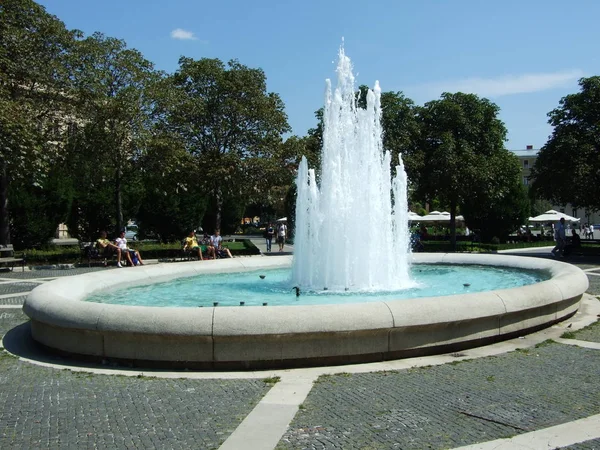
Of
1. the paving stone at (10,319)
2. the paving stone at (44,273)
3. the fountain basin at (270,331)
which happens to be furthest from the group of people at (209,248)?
the fountain basin at (270,331)

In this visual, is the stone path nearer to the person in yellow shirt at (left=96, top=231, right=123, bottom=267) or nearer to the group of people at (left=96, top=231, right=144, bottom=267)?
the group of people at (left=96, top=231, right=144, bottom=267)

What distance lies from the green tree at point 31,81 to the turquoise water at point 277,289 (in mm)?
9381

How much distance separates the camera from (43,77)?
21969 mm

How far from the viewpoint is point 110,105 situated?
23016mm

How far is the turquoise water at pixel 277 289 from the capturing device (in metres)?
10.8

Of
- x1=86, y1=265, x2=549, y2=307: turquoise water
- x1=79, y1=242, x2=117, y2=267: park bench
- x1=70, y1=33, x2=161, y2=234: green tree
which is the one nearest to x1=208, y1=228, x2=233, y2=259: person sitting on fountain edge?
x1=79, y1=242, x2=117, y2=267: park bench

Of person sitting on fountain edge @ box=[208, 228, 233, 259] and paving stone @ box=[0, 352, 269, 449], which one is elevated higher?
Result: person sitting on fountain edge @ box=[208, 228, 233, 259]

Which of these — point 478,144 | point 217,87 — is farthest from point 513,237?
point 217,87

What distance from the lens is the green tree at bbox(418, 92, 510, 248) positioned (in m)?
29.1

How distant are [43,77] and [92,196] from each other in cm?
1236

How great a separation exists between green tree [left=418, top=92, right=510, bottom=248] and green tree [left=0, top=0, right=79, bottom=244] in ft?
55.8

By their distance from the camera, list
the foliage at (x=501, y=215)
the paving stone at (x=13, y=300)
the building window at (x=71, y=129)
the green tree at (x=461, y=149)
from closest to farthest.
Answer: the paving stone at (x=13, y=300)
the building window at (x=71, y=129)
the green tree at (x=461, y=149)
the foliage at (x=501, y=215)

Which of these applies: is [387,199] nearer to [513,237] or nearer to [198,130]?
[198,130]

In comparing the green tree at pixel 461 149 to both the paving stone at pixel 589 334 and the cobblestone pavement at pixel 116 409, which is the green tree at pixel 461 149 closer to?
the paving stone at pixel 589 334
